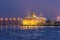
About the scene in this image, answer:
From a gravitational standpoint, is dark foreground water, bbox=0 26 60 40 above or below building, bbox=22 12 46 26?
below

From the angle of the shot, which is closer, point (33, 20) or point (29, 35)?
point (29, 35)

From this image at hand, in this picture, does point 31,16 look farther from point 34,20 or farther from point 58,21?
point 58,21

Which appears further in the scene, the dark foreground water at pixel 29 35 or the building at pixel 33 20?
the building at pixel 33 20

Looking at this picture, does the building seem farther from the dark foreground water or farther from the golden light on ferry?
the dark foreground water

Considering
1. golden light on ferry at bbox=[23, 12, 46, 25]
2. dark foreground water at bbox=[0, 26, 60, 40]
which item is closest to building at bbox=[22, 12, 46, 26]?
golden light on ferry at bbox=[23, 12, 46, 25]

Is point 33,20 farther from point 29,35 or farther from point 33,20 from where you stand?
point 29,35

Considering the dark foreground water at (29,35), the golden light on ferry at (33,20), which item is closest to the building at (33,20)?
the golden light on ferry at (33,20)

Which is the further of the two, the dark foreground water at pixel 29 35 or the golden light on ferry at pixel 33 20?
the golden light on ferry at pixel 33 20

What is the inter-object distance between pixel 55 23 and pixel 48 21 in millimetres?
3455

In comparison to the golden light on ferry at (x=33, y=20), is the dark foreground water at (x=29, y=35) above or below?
below

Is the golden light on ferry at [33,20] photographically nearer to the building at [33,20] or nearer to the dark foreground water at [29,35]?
the building at [33,20]

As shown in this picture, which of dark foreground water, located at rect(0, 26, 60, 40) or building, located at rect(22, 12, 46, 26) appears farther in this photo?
building, located at rect(22, 12, 46, 26)

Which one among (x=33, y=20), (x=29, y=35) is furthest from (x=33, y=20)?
(x=29, y=35)

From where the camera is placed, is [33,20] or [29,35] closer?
[29,35]
